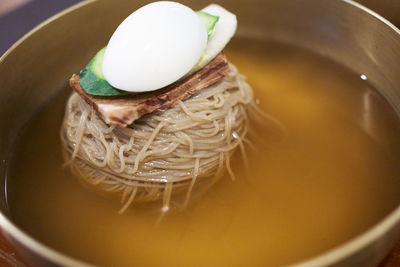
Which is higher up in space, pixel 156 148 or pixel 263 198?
pixel 156 148

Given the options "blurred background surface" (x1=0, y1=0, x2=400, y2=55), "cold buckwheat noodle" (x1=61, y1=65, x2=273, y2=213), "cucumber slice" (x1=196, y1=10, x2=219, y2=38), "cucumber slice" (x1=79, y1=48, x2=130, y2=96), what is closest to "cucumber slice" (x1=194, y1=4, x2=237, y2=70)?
"cucumber slice" (x1=196, y1=10, x2=219, y2=38)

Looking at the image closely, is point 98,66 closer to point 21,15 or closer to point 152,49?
point 152,49

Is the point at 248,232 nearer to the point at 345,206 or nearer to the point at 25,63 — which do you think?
the point at 345,206

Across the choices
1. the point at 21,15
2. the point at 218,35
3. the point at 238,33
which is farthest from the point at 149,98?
the point at 21,15

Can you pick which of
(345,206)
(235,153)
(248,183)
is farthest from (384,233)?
(235,153)

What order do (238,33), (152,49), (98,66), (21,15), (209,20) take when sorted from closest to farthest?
(152,49)
(98,66)
(209,20)
(238,33)
(21,15)

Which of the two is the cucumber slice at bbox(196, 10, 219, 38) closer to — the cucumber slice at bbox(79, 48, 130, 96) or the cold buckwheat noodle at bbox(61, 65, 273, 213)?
the cold buckwheat noodle at bbox(61, 65, 273, 213)
